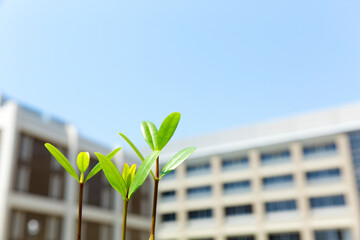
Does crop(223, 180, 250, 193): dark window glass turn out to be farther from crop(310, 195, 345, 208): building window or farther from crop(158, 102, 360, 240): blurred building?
crop(310, 195, 345, 208): building window

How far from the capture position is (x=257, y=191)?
34.5 meters

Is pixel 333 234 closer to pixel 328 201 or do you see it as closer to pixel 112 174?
pixel 328 201

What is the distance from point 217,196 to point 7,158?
20.5 metres

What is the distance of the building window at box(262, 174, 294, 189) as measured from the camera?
33375 millimetres

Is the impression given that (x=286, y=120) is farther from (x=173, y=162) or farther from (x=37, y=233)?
(x=173, y=162)

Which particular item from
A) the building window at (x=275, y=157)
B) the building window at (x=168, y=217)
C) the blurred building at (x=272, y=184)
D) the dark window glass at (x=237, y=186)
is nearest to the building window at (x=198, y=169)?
the blurred building at (x=272, y=184)

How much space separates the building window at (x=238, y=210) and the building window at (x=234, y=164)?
3573 mm

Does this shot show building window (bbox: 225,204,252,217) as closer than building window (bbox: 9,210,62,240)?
No

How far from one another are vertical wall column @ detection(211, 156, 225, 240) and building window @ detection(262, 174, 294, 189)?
4385mm

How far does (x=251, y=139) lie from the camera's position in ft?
120

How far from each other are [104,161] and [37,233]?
24158 mm

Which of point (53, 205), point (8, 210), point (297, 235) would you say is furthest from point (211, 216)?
point (8, 210)

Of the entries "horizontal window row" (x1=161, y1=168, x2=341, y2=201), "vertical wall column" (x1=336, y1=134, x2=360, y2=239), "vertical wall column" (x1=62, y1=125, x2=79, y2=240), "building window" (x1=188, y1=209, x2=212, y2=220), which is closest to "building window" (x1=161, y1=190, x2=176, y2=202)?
"horizontal window row" (x1=161, y1=168, x2=341, y2=201)

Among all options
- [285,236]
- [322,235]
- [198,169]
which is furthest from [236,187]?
[322,235]
